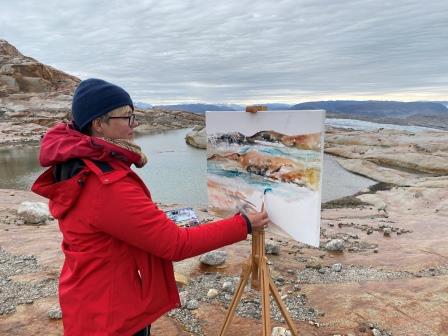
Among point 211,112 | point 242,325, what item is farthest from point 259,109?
point 242,325

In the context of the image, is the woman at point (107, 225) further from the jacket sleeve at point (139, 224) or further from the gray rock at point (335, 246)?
the gray rock at point (335, 246)

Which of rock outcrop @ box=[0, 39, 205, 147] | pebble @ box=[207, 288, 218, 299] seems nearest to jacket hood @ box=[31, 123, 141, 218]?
pebble @ box=[207, 288, 218, 299]

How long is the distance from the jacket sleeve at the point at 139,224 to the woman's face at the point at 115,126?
304 millimetres

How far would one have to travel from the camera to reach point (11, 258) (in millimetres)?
7520

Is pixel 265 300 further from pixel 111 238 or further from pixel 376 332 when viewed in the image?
pixel 111 238

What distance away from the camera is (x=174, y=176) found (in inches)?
966

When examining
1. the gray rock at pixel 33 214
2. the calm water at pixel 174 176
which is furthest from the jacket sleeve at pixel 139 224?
the calm water at pixel 174 176

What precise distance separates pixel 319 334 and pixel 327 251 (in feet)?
10.7

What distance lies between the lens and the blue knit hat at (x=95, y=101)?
102 inches

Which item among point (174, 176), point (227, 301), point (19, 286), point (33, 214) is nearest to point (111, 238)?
point (227, 301)

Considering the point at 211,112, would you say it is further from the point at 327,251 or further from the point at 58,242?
the point at 58,242

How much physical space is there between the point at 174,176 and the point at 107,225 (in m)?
22.1

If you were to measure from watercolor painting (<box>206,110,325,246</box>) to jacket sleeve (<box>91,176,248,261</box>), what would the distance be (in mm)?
1464

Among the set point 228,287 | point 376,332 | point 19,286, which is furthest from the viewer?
point 19,286
